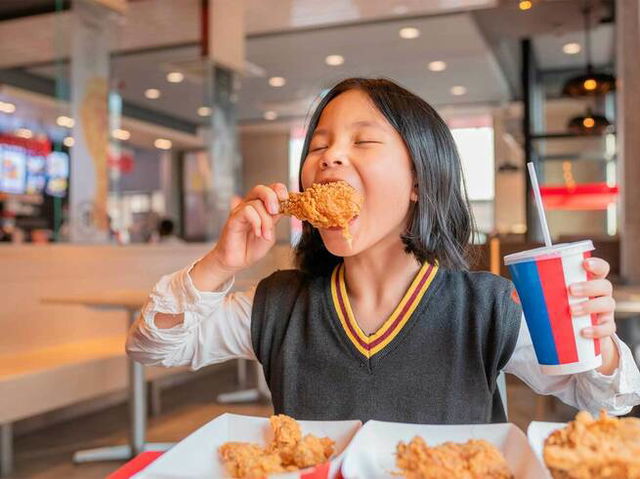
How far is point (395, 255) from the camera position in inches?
51.4

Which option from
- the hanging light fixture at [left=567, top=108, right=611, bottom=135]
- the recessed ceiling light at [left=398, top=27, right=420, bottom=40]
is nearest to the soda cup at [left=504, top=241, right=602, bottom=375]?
the hanging light fixture at [left=567, top=108, right=611, bottom=135]

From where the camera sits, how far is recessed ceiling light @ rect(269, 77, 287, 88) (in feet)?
36.8

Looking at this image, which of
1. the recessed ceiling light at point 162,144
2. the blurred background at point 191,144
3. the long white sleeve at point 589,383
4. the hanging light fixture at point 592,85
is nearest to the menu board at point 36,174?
the blurred background at point 191,144

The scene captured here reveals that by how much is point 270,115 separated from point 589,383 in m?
13.5

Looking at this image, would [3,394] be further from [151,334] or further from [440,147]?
[440,147]

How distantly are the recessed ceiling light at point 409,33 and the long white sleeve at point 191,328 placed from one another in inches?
305

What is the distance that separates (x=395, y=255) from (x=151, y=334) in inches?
18.7

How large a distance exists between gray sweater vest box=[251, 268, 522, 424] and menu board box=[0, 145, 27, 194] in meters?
9.45

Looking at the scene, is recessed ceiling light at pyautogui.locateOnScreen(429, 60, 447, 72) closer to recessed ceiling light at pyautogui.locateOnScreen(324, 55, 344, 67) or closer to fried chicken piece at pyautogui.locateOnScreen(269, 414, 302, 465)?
recessed ceiling light at pyautogui.locateOnScreen(324, 55, 344, 67)

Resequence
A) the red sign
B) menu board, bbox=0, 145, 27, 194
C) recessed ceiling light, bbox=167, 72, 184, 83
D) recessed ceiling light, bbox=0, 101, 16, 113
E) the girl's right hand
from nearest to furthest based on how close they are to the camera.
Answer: the girl's right hand
recessed ceiling light, bbox=0, 101, 16, 113
menu board, bbox=0, 145, 27, 194
the red sign
recessed ceiling light, bbox=167, 72, 184, 83

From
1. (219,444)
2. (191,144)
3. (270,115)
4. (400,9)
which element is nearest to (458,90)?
(270,115)

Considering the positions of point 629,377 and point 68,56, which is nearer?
point 629,377

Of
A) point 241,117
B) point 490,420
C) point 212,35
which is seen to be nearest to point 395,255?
point 490,420

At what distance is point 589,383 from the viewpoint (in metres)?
1.07
